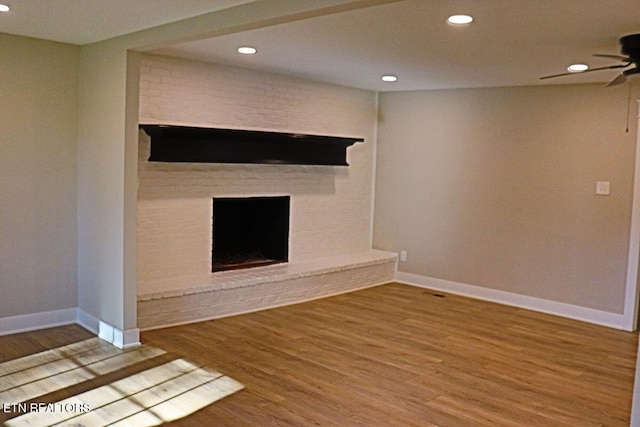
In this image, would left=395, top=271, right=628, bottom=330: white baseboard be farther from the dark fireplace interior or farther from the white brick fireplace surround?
the dark fireplace interior

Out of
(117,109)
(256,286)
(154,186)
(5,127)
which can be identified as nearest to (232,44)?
(117,109)

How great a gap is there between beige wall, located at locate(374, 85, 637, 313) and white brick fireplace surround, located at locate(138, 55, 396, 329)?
1.44ft

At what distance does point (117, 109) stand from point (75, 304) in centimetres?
162

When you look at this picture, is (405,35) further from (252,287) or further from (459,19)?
(252,287)

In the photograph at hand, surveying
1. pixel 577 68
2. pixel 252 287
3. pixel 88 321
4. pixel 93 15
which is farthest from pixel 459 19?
pixel 88 321

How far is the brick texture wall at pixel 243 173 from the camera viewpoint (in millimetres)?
4816

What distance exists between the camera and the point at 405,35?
3.64 metres

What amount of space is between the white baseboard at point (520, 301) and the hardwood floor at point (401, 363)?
151 millimetres

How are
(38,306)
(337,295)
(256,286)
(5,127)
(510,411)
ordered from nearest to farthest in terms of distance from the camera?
1. (510,411)
2. (5,127)
3. (38,306)
4. (256,286)
5. (337,295)

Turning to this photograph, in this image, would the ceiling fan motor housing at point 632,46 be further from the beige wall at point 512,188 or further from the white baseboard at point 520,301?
the white baseboard at point 520,301

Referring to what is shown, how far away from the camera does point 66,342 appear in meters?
4.11

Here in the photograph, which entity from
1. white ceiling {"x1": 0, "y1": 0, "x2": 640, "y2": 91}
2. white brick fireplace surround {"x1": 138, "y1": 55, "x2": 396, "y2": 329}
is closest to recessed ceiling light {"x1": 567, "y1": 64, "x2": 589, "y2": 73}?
white ceiling {"x1": 0, "y1": 0, "x2": 640, "y2": 91}

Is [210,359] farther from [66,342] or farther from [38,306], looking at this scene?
[38,306]

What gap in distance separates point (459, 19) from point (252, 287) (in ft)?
9.66
